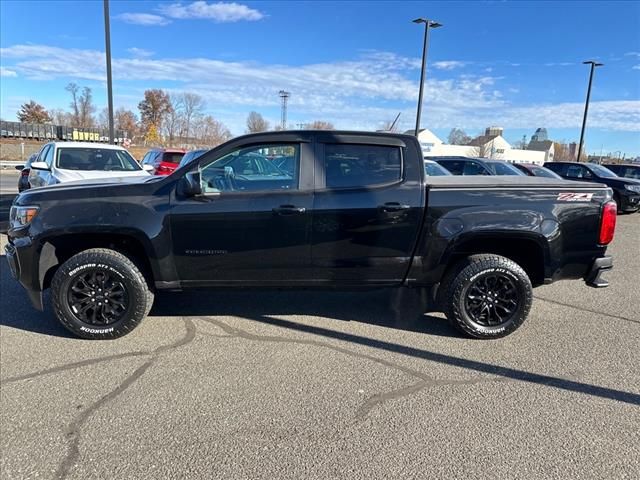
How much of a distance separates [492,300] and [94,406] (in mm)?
3308

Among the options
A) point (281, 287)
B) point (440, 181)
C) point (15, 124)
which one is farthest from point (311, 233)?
point (15, 124)

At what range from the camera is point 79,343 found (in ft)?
12.6

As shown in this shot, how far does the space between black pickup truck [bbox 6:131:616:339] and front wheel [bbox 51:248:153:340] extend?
10mm

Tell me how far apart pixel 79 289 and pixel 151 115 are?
95938mm

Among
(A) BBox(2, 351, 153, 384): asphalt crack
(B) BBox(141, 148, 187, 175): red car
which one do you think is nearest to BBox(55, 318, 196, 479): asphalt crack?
(A) BBox(2, 351, 153, 384): asphalt crack

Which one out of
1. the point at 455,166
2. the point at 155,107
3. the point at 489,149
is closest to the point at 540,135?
the point at 489,149

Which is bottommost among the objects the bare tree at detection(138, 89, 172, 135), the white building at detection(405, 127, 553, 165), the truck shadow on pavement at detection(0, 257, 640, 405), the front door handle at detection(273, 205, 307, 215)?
the truck shadow on pavement at detection(0, 257, 640, 405)

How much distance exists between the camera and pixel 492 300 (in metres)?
4.10

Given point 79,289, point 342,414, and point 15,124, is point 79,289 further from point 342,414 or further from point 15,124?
point 15,124

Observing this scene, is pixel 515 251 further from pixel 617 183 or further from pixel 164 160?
pixel 617 183

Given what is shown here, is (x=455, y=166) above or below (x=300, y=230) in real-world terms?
above

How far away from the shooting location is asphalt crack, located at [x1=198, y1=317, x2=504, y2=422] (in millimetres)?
2993

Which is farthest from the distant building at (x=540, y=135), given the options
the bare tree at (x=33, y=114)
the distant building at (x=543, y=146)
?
the bare tree at (x=33, y=114)

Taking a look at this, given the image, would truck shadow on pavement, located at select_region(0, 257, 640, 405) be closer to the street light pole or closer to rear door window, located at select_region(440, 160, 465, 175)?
rear door window, located at select_region(440, 160, 465, 175)
